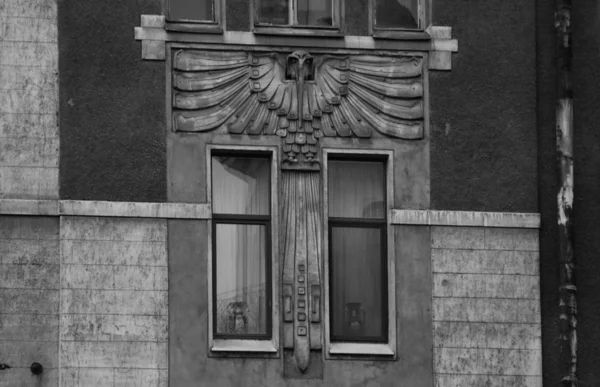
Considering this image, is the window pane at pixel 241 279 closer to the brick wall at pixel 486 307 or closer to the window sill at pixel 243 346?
the window sill at pixel 243 346

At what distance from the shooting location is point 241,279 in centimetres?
2745

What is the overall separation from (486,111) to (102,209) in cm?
492

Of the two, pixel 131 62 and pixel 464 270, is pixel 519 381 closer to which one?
pixel 464 270

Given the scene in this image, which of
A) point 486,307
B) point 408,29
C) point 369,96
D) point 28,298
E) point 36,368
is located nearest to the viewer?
point 36,368

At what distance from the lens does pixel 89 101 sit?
89.7 ft

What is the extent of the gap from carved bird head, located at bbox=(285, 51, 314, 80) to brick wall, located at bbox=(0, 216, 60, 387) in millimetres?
3429

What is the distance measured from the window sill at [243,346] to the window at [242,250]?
1 centimetres

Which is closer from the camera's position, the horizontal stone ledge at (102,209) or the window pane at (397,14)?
the horizontal stone ledge at (102,209)

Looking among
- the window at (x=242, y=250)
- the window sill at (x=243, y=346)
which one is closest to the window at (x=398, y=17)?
the window at (x=242, y=250)

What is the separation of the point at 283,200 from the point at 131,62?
2498 millimetres

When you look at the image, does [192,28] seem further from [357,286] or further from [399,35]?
[357,286]

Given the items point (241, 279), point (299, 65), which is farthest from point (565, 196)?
point (241, 279)

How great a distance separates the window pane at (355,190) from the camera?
27812mm

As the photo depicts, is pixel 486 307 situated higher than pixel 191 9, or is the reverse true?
pixel 191 9
